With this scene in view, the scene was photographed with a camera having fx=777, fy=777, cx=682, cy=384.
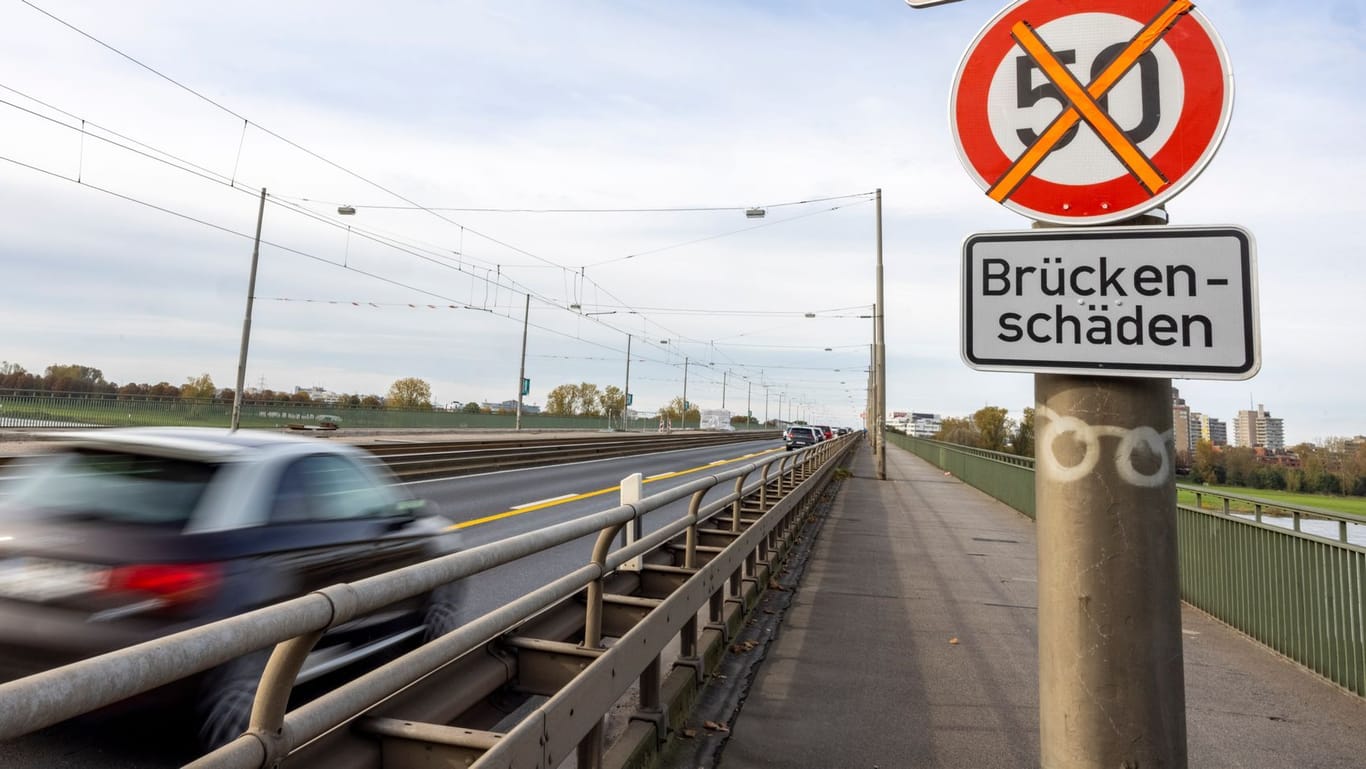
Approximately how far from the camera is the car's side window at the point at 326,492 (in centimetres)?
418

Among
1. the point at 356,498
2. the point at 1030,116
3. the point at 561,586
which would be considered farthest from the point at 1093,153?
the point at 356,498

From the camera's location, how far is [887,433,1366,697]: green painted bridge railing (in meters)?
5.18

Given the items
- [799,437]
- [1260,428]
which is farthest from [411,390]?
[1260,428]

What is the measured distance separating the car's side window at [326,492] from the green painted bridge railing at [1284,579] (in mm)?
4537

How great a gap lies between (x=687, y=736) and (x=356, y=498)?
2464 millimetres

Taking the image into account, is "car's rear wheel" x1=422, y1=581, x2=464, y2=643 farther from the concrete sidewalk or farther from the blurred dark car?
the concrete sidewalk

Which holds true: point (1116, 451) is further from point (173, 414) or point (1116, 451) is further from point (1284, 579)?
point (173, 414)

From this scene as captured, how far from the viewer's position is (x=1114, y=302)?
1935 mm

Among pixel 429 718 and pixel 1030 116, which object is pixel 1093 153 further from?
pixel 429 718

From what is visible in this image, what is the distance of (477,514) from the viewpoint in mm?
12367

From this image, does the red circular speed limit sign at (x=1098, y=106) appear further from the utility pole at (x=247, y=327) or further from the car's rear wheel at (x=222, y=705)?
the utility pole at (x=247, y=327)

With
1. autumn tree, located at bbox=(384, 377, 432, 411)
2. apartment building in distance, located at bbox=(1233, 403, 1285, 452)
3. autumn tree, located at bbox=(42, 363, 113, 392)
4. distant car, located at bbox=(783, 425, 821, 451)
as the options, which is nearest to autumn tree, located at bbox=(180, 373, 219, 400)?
autumn tree, located at bbox=(42, 363, 113, 392)

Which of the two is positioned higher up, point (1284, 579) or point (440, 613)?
point (1284, 579)

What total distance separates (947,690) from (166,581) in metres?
4.43
